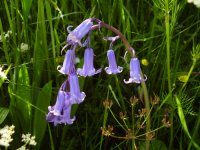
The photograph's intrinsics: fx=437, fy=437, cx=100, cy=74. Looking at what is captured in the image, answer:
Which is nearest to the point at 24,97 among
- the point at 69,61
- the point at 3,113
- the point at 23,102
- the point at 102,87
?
the point at 23,102

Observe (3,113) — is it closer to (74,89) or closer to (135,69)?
(74,89)

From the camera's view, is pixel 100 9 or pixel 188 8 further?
pixel 188 8

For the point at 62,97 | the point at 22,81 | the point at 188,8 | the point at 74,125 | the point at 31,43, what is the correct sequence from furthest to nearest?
the point at 188,8 < the point at 31,43 < the point at 74,125 < the point at 22,81 < the point at 62,97

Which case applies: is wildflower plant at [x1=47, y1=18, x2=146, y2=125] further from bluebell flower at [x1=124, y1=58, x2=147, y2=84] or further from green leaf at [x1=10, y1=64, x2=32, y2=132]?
green leaf at [x1=10, y1=64, x2=32, y2=132]

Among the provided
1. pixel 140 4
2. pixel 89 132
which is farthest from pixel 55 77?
pixel 140 4

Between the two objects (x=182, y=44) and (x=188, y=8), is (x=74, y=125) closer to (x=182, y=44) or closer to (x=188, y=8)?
(x=182, y=44)

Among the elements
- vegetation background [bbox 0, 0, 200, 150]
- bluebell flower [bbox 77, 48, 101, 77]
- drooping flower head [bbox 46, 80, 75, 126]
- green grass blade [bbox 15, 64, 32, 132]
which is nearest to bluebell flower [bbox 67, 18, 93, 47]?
bluebell flower [bbox 77, 48, 101, 77]

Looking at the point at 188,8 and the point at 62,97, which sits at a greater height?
the point at 188,8

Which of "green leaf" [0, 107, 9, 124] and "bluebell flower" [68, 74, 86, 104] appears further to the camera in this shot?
"green leaf" [0, 107, 9, 124]
